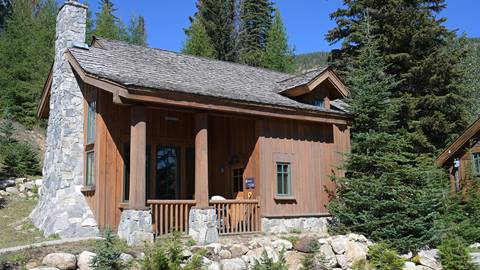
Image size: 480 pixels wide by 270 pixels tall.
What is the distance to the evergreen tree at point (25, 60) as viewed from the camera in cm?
2595

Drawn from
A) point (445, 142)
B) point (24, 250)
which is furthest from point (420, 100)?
point (24, 250)

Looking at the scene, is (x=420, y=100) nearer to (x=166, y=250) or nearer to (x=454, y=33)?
(x=454, y=33)

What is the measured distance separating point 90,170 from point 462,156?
1516 centimetres

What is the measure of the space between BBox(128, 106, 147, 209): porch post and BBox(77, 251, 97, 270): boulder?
5.49ft

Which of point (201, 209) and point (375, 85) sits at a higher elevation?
point (375, 85)

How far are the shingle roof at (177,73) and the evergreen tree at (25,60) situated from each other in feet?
43.4

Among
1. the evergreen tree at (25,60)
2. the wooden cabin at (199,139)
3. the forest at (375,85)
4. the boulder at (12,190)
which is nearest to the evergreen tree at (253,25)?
the forest at (375,85)

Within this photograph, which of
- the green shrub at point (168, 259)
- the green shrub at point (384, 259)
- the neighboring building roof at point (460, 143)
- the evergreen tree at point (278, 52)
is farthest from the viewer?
the evergreen tree at point (278, 52)

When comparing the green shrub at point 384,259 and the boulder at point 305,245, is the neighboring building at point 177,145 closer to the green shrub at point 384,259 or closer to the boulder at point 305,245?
the boulder at point 305,245

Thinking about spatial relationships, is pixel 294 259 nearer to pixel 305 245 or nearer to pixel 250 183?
pixel 305 245

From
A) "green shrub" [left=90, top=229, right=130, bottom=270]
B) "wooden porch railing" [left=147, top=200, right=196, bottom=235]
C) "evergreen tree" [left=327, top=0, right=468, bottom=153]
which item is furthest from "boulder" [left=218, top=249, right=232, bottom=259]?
"evergreen tree" [left=327, top=0, right=468, bottom=153]

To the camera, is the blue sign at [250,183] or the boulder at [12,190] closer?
the blue sign at [250,183]

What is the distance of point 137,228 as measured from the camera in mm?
9992

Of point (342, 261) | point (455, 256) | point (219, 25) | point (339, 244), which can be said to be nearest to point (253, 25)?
point (219, 25)
